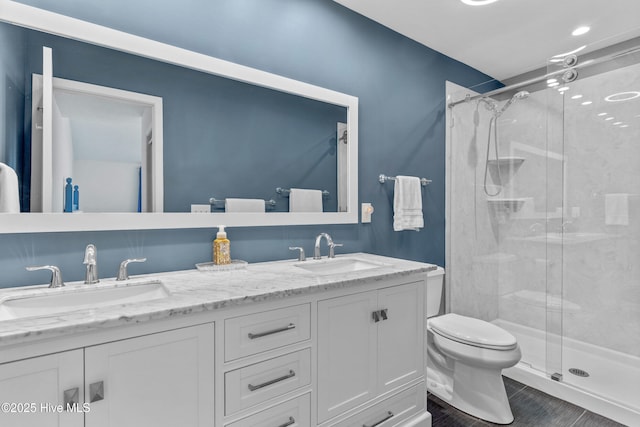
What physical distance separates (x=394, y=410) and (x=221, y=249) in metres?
1.12

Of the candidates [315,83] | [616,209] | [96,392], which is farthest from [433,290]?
[96,392]

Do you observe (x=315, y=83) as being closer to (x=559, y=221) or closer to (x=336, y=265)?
(x=336, y=265)

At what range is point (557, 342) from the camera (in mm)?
2158

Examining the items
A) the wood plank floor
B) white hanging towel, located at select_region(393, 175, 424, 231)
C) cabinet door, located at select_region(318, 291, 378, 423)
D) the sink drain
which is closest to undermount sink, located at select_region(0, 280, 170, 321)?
cabinet door, located at select_region(318, 291, 378, 423)

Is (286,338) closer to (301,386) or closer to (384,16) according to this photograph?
(301,386)

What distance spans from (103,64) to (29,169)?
1.60 ft

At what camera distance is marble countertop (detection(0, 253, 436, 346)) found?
0.79 metres

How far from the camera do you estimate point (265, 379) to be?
113cm

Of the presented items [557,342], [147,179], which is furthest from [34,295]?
[557,342]

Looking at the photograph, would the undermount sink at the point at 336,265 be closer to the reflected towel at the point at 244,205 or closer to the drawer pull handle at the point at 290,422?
the reflected towel at the point at 244,205

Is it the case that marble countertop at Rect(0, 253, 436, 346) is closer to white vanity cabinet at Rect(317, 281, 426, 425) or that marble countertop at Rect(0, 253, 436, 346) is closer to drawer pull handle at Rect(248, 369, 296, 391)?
white vanity cabinet at Rect(317, 281, 426, 425)

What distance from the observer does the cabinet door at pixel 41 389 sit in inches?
29.9

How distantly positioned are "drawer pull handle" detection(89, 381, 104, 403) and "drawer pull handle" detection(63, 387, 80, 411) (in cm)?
3

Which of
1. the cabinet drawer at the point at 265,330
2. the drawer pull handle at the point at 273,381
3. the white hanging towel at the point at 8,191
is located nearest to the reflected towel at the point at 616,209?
the cabinet drawer at the point at 265,330
